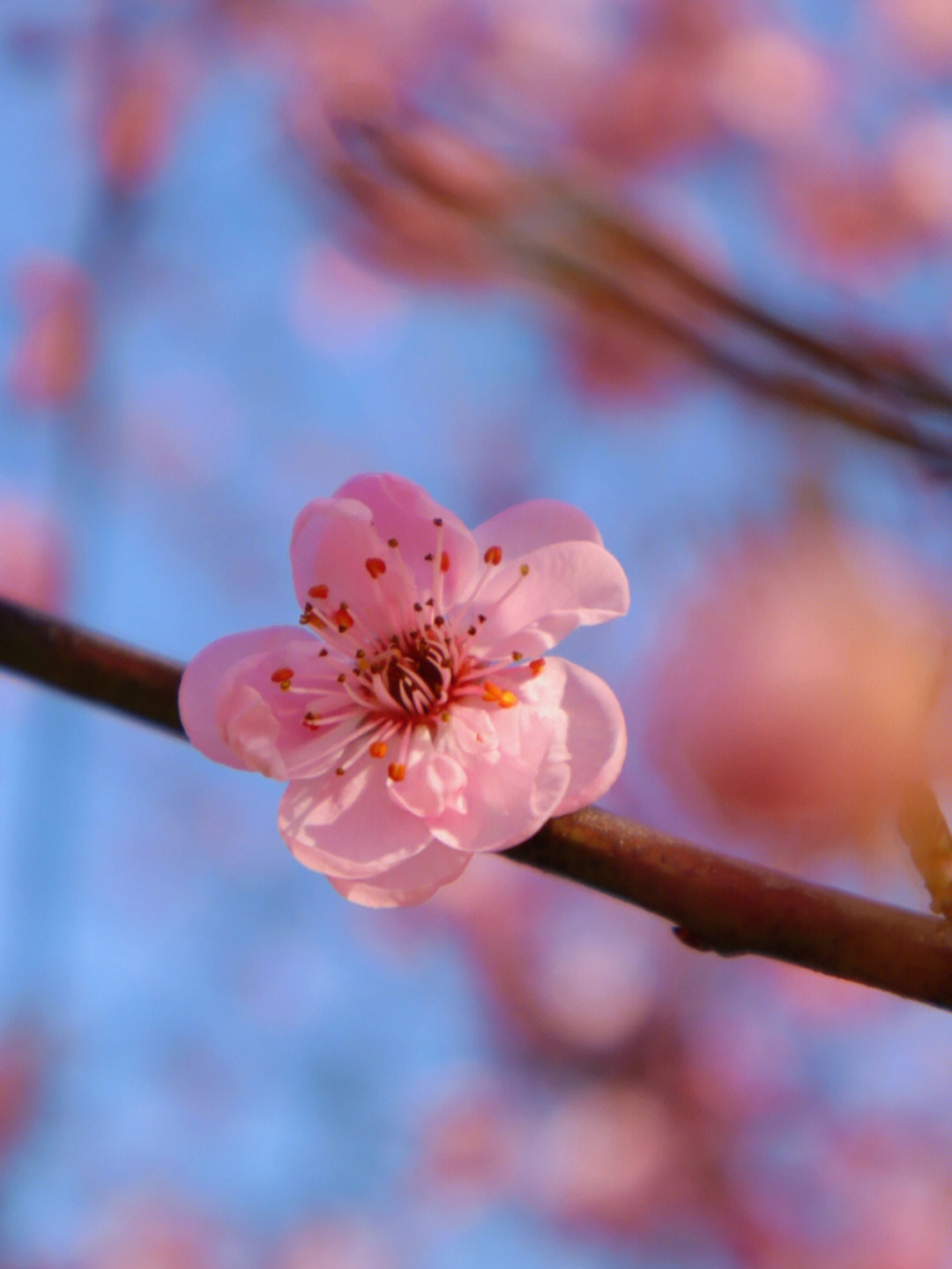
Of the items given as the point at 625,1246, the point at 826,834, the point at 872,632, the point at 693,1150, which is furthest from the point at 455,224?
the point at 625,1246

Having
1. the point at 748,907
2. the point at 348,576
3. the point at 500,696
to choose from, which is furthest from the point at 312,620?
the point at 748,907

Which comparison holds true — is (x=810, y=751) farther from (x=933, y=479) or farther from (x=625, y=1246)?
(x=625, y=1246)

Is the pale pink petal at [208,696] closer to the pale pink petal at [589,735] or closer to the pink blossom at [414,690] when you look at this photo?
the pink blossom at [414,690]

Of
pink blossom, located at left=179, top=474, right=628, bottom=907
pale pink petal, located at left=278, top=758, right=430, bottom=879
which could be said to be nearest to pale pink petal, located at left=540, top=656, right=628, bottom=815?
pink blossom, located at left=179, top=474, right=628, bottom=907

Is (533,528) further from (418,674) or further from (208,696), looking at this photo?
(208,696)

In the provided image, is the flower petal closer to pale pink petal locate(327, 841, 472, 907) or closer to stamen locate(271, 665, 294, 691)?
stamen locate(271, 665, 294, 691)

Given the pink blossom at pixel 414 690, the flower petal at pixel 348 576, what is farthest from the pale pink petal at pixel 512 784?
the flower petal at pixel 348 576
